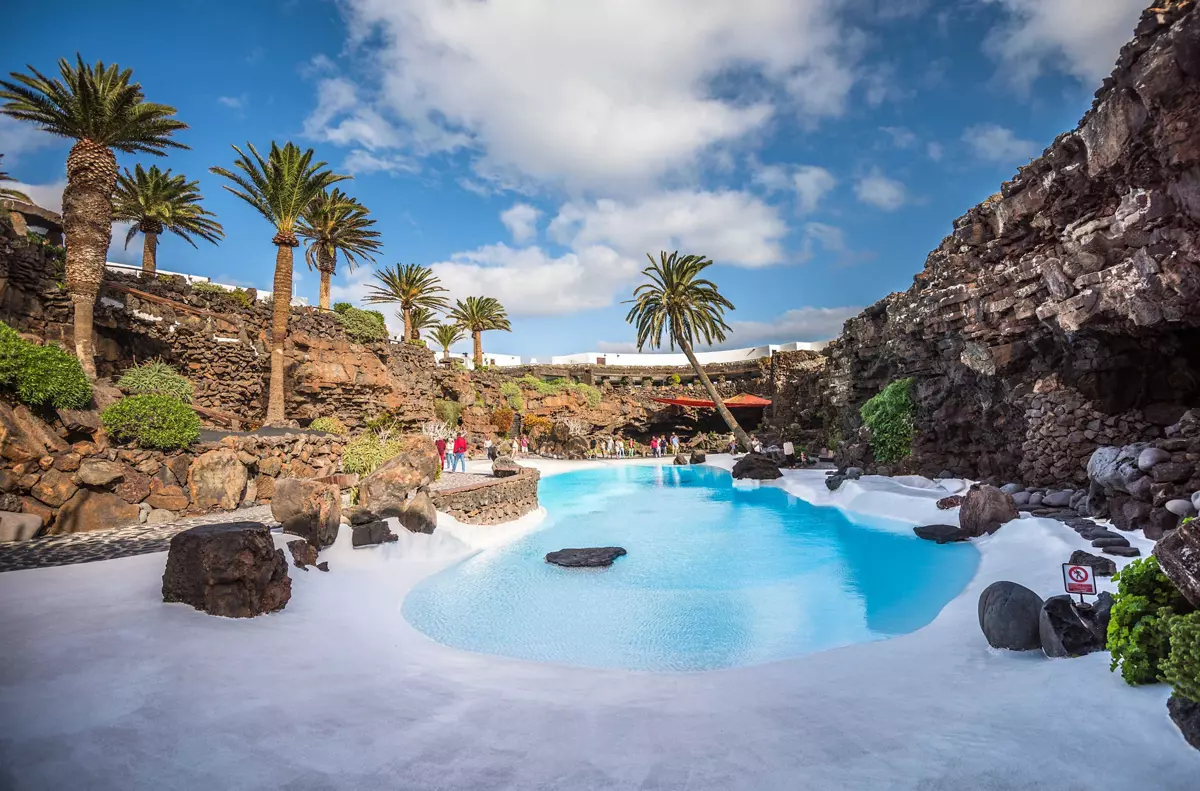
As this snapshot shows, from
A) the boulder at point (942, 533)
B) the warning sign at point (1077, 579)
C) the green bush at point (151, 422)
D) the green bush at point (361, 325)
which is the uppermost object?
the green bush at point (361, 325)

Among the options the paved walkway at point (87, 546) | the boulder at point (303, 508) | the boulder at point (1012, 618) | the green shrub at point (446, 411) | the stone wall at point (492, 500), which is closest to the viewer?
the boulder at point (1012, 618)

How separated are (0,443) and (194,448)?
3122 mm

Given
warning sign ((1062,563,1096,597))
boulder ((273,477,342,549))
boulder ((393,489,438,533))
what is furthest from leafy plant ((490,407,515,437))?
warning sign ((1062,563,1096,597))

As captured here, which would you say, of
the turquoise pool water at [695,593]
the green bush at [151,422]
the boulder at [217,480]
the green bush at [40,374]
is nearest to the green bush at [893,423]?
the turquoise pool water at [695,593]

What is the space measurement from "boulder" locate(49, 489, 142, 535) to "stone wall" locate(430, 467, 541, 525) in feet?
17.2

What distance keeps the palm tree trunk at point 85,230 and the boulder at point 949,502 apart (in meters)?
22.4

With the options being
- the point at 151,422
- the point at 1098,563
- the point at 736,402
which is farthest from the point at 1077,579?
the point at 736,402

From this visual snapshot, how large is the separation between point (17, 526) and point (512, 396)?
30.2 m

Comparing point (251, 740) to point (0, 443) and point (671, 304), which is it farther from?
point (671, 304)

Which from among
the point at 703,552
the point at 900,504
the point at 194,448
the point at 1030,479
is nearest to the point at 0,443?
the point at 194,448

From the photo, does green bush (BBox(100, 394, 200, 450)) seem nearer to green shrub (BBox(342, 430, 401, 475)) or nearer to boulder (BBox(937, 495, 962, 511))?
green shrub (BBox(342, 430, 401, 475))

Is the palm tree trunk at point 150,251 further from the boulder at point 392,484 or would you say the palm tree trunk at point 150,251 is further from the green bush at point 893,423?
the green bush at point 893,423

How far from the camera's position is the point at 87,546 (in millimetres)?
6980

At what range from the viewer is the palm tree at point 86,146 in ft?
43.9
